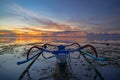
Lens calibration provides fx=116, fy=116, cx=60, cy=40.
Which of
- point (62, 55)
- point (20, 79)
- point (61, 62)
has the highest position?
point (62, 55)

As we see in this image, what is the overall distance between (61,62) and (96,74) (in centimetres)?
264

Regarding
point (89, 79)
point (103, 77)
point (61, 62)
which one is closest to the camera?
point (89, 79)

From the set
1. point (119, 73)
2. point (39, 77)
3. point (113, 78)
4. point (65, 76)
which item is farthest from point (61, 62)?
point (119, 73)

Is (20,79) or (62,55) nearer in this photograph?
(20,79)

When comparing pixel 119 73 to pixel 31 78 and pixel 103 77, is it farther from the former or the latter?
pixel 31 78

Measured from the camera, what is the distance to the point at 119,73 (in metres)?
8.59

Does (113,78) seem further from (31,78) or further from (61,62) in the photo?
(31,78)

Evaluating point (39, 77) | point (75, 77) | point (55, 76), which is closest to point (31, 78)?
point (39, 77)

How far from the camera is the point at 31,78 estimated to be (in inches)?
304

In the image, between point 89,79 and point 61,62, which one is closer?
point 89,79

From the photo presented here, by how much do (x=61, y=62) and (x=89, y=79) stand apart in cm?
226

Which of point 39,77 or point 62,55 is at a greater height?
point 62,55

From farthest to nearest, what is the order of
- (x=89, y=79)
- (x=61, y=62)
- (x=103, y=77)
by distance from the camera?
(x=61, y=62) → (x=103, y=77) → (x=89, y=79)

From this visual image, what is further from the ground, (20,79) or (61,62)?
(61,62)
